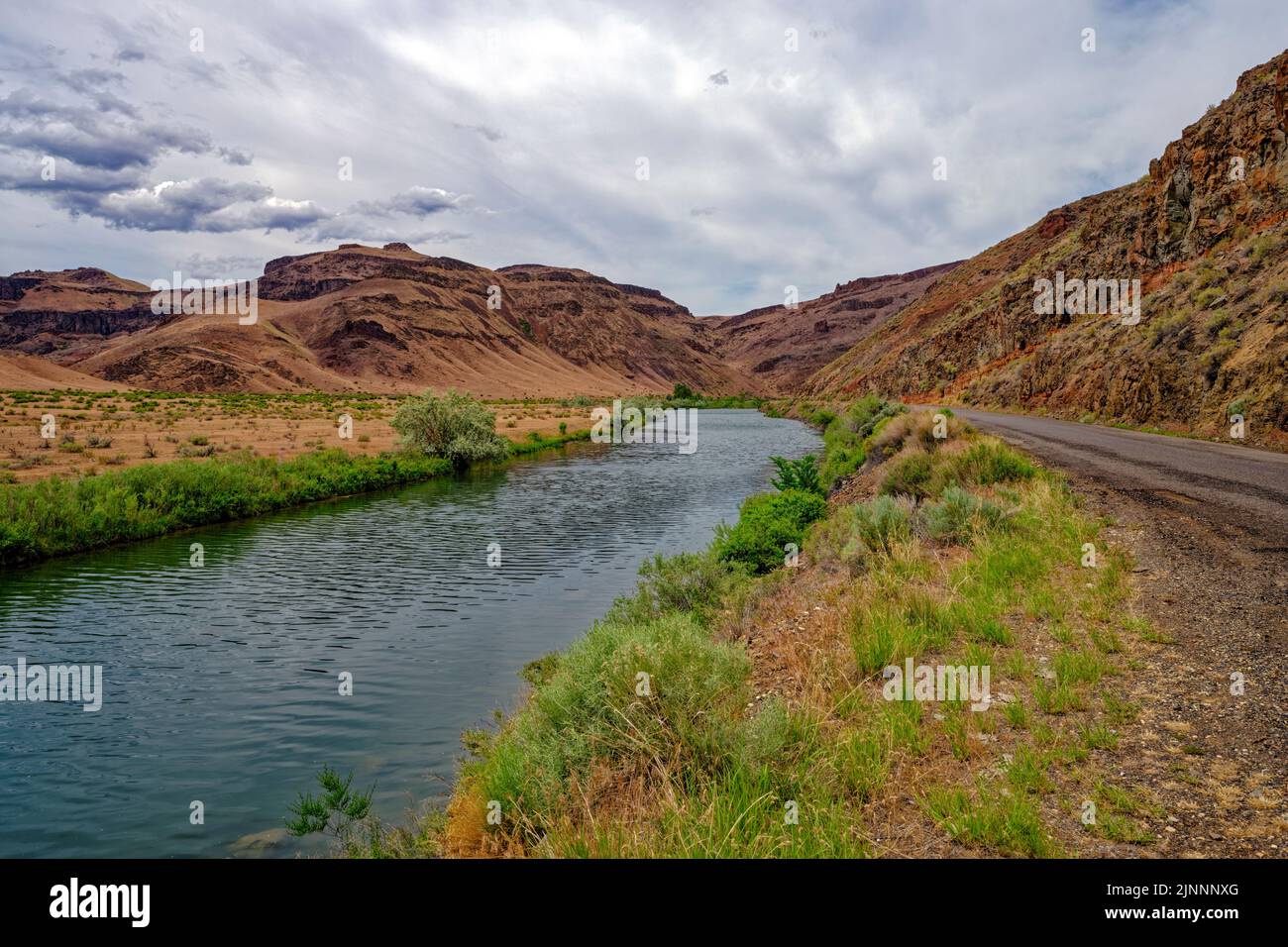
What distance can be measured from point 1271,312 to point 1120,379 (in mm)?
5644

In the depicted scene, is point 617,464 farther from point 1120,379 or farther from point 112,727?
point 112,727

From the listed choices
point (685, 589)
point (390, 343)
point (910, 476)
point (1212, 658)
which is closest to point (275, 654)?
point (685, 589)

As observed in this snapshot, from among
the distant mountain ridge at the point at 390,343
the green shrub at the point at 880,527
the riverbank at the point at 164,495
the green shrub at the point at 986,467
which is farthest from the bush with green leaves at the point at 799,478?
the distant mountain ridge at the point at 390,343

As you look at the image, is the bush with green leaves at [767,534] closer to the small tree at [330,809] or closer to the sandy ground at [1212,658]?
the sandy ground at [1212,658]

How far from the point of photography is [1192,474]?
39.4ft

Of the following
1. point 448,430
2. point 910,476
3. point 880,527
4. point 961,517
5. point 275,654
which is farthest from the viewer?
point 448,430

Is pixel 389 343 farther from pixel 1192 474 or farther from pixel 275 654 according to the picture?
pixel 1192 474

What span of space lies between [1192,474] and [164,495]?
26.0 m

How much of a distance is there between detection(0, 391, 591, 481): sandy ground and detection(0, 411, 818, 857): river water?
11101 millimetres

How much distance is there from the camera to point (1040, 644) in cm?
609

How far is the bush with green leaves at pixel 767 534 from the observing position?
44.7 ft
